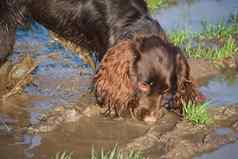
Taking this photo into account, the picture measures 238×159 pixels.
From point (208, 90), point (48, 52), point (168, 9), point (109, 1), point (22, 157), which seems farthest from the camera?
point (168, 9)

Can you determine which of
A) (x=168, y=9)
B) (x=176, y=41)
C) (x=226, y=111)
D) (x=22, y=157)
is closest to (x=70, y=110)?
(x=22, y=157)

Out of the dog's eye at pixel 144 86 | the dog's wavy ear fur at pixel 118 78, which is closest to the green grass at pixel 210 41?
the dog's wavy ear fur at pixel 118 78

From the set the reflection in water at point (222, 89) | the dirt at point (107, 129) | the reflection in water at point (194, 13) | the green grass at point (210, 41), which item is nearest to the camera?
the dirt at point (107, 129)

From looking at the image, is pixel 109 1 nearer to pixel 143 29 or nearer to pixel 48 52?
pixel 143 29

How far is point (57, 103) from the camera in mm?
5586

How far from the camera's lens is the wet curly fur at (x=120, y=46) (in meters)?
4.55

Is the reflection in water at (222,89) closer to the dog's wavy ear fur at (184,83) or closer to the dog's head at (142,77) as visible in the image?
the dog's wavy ear fur at (184,83)

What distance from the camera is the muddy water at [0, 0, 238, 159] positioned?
15.0 ft

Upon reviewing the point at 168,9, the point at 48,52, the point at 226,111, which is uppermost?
the point at 168,9

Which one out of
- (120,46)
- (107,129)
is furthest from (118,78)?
(107,129)

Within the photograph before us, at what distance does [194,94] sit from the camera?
503cm

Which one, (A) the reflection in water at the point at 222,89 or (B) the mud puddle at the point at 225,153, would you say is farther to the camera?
(A) the reflection in water at the point at 222,89

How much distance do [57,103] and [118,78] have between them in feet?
3.56

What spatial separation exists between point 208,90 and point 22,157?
8.24ft
